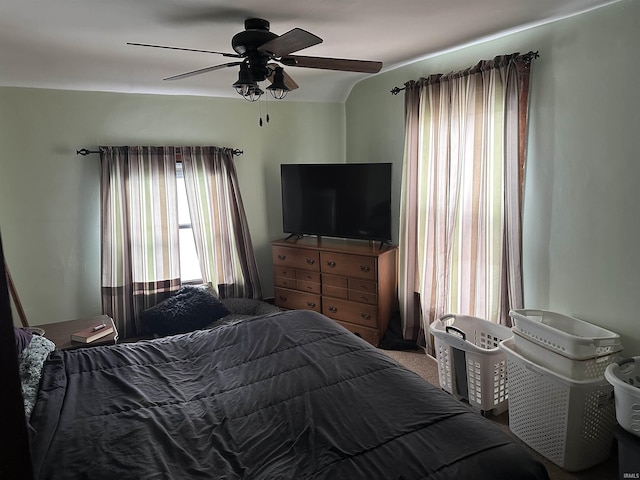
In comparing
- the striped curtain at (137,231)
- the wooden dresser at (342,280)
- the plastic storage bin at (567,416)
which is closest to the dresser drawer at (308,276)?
the wooden dresser at (342,280)

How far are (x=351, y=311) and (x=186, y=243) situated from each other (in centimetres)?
176

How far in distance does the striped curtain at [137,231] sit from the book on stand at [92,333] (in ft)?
2.81

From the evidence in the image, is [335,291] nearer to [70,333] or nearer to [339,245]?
A: [339,245]

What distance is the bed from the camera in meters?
1.38

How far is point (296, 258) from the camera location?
4113mm

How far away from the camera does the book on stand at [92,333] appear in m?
2.80

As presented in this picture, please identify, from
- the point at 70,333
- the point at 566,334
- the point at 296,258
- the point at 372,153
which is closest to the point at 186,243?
the point at 296,258

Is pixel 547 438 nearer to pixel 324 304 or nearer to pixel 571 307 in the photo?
pixel 571 307

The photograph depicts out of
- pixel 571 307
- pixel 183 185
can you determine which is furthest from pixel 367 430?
pixel 183 185

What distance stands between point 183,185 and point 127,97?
2.93ft

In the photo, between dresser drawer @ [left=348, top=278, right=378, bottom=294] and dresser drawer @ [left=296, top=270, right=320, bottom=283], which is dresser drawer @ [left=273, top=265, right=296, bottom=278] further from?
dresser drawer @ [left=348, top=278, right=378, bottom=294]

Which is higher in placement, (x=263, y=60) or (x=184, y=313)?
(x=263, y=60)

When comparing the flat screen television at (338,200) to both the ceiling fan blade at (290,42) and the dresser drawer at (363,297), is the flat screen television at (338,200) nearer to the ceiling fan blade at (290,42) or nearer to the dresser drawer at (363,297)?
the dresser drawer at (363,297)

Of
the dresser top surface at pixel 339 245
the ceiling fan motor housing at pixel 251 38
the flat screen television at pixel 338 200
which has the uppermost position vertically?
the ceiling fan motor housing at pixel 251 38
